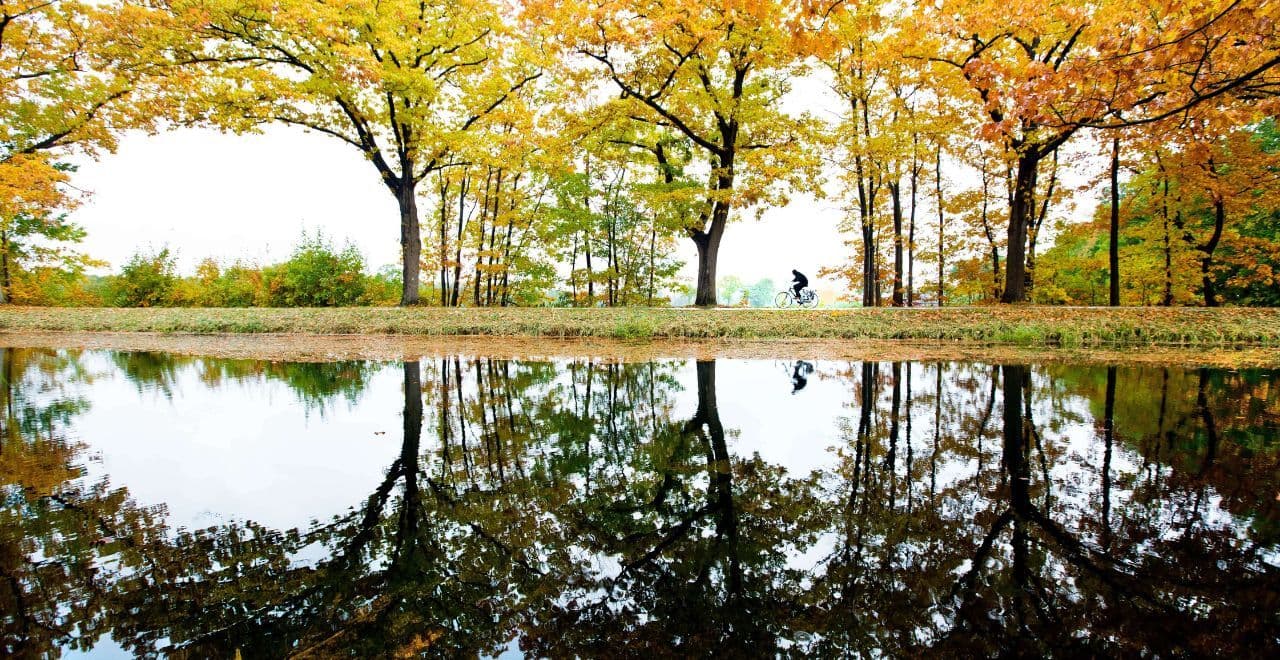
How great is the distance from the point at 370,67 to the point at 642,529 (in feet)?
50.6

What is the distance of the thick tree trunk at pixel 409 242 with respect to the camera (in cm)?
1645

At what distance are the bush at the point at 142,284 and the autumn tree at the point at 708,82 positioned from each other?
2104cm

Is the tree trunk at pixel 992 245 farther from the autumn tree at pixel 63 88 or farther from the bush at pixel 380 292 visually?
the autumn tree at pixel 63 88

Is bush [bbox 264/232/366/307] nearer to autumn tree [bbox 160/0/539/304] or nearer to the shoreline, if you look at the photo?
autumn tree [bbox 160/0/539/304]

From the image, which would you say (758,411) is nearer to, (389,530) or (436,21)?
(389,530)

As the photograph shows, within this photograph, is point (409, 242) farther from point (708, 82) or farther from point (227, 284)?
point (227, 284)

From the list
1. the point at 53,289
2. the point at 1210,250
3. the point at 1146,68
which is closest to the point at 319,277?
the point at 53,289

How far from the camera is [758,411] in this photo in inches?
176

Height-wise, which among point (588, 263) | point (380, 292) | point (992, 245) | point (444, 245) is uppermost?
point (444, 245)

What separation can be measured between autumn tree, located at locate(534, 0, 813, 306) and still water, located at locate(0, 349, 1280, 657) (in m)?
11.5

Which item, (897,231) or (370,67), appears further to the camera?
(897,231)

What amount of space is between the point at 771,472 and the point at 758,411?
1504 mm

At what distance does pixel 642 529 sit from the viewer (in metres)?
2.29

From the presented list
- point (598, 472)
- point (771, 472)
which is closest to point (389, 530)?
point (598, 472)
